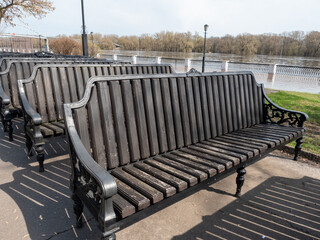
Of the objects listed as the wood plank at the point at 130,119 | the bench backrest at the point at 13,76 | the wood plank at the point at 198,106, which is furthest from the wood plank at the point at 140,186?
the bench backrest at the point at 13,76

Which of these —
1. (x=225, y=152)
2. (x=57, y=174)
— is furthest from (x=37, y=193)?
(x=225, y=152)

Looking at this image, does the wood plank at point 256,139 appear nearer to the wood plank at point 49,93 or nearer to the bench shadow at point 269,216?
the bench shadow at point 269,216

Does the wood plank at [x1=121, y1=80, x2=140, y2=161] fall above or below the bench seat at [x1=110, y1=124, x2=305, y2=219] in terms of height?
above

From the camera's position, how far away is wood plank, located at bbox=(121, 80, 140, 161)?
8.20 ft

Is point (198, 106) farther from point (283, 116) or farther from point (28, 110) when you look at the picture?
point (28, 110)

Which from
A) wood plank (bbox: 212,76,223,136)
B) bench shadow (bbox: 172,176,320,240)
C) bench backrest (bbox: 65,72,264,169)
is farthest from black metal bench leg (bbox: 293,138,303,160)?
wood plank (bbox: 212,76,223,136)

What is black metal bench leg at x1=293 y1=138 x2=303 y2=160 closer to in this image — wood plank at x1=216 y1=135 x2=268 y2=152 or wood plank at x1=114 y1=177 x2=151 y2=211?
wood plank at x1=216 y1=135 x2=268 y2=152

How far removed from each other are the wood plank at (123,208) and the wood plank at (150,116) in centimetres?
94

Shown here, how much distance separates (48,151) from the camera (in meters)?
4.35

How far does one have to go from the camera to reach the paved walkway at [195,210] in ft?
7.85

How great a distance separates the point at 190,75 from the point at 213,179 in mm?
1389

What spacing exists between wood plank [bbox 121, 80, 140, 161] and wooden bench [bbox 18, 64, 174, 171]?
1.46 meters

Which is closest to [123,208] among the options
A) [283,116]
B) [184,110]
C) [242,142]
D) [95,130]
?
[95,130]

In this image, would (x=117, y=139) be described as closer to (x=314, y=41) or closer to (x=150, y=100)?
(x=150, y=100)
